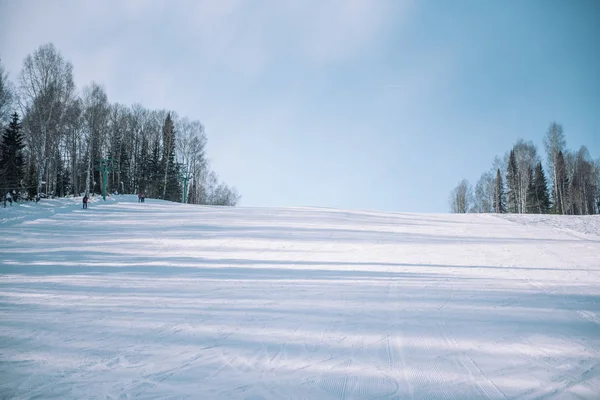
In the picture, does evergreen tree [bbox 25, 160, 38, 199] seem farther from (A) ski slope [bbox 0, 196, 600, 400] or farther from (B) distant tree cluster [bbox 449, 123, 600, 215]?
(B) distant tree cluster [bbox 449, 123, 600, 215]

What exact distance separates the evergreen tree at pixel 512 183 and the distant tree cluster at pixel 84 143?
47.3 metres

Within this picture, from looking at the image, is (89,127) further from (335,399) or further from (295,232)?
(335,399)

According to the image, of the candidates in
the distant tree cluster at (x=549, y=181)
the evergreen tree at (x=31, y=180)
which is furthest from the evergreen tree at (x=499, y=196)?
the evergreen tree at (x=31, y=180)

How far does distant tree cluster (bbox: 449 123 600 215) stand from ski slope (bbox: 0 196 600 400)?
1422 inches

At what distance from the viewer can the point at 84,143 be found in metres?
38.9

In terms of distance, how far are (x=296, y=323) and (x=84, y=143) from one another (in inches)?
1823

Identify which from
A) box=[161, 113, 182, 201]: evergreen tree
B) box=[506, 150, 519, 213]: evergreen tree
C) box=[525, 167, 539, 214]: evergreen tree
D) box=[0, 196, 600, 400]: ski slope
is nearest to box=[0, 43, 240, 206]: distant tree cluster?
box=[161, 113, 182, 201]: evergreen tree

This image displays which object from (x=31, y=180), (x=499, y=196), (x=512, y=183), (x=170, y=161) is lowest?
(x=499, y=196)

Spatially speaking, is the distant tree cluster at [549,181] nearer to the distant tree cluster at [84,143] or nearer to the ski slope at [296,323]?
the ski slope at [296,323]

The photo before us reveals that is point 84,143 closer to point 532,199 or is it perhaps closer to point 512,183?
point 512,183

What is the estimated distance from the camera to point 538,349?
147 inches

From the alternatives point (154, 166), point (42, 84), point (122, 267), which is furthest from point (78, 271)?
point (154, 166)

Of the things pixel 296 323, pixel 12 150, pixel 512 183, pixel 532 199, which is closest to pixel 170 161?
pixel 12 150

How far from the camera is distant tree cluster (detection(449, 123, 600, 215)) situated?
38000 millimetres
